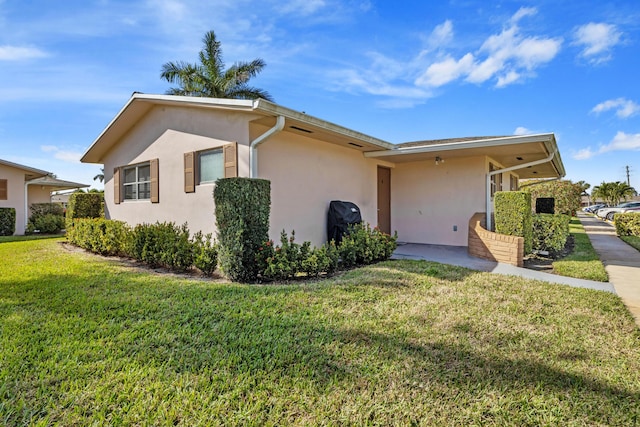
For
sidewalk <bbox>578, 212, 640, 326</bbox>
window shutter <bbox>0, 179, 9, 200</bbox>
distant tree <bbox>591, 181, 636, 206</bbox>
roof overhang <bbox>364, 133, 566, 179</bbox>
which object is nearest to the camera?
sidewalk <bbox>578, 212, 640, 326</bbox>

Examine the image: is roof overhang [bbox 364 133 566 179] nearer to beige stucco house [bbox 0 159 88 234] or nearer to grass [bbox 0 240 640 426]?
grass [bbox 0 240 640 426]

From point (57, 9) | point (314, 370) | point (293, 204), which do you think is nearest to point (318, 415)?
point (314, 370)

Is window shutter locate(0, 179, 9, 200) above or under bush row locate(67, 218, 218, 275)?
above

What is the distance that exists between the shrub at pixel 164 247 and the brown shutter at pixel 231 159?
1463 millimetres

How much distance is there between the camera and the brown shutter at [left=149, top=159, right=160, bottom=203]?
334 inches

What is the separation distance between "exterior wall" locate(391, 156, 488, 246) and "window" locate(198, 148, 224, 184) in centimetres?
613

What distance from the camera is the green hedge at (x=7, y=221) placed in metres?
14.2

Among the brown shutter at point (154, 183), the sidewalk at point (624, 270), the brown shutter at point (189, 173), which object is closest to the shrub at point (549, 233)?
the sidewalk at point (624, 270)

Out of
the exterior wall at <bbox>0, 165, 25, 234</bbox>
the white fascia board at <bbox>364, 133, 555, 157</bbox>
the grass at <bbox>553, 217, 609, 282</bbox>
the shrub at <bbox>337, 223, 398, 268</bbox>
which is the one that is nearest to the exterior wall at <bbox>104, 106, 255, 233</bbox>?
the shrub at <bbox>337, 223, 398, 268</bbox>

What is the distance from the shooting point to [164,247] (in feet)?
21.8

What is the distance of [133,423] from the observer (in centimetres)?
199

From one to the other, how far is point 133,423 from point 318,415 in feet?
3.71

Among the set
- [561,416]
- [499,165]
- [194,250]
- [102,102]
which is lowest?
[561,416]

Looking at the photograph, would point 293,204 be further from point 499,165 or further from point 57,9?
point 499,165
